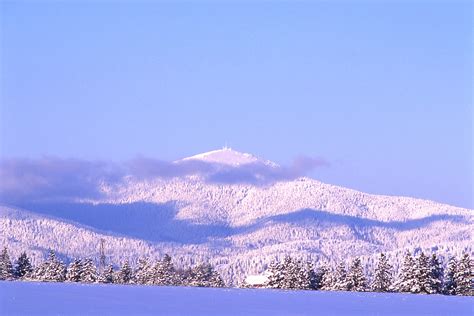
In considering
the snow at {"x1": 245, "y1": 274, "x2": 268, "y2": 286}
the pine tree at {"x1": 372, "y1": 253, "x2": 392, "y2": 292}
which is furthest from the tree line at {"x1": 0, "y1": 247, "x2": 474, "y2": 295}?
the snow at {"x1": 245, "y1": 274, "x2": 268, "y2": 286}

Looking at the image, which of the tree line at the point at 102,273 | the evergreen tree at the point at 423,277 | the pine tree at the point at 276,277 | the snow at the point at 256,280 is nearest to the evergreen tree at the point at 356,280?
the pine tree at the point at 276,277

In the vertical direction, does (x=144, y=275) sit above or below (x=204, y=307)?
above

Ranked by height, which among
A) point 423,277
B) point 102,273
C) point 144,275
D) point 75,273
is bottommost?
point 423,277

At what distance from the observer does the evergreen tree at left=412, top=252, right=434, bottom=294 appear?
11618 centimetres

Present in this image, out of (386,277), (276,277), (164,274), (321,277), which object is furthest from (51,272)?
(386,277)

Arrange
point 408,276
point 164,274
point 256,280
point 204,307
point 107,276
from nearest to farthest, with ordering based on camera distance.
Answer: point 204,307 → point 408,276 → point 107,276 → point 164,274 → point 256,280

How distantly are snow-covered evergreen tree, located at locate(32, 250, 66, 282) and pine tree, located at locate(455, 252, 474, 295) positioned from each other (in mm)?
53107

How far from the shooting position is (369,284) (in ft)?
429

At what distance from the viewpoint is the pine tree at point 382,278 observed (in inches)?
4978

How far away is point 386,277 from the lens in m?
127

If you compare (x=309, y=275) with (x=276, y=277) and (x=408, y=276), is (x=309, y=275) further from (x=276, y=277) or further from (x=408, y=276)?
(x=408, y=276)

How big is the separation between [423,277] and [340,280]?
14.0m

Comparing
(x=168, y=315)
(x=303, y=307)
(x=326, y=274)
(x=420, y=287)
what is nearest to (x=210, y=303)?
(x=303, y=307)

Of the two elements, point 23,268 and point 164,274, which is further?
point 23,268
